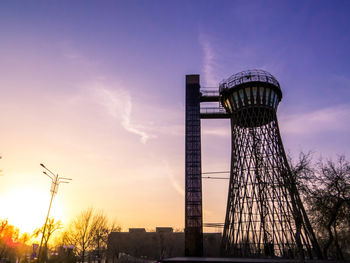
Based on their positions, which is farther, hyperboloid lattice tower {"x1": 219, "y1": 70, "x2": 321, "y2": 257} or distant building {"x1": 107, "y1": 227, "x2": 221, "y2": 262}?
distant building {"x1": 107, "y1": 227, "x2": 221, "y2": 262}

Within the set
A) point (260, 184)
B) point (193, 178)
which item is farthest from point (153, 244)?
point (260, 184)

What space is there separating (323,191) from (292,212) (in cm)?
432

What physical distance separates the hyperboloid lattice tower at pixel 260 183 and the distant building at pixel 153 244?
3341 centimetres

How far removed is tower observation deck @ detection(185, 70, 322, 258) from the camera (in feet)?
86.4

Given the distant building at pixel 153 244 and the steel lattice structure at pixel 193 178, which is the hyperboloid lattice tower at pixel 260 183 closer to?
the steel lattice structure at pixel 193 178

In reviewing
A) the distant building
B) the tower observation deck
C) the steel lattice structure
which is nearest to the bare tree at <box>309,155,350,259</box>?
the tower observation deck

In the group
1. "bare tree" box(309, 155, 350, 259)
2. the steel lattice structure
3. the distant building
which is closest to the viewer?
"bare tree" box(309, 155, 350, 259)

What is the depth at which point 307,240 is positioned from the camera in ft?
85.3

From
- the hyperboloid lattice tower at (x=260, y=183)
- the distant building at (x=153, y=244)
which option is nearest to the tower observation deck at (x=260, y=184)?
the hyperboloid lattice tower at (x=260, y=183)

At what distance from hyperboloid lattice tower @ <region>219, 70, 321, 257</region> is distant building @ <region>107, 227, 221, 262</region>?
33.4m

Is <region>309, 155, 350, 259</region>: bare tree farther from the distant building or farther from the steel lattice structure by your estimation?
the distant building

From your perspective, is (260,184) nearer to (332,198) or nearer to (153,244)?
(332,198)

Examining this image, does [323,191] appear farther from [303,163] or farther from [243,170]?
[243,170]

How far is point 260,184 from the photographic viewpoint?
93.4 ft
